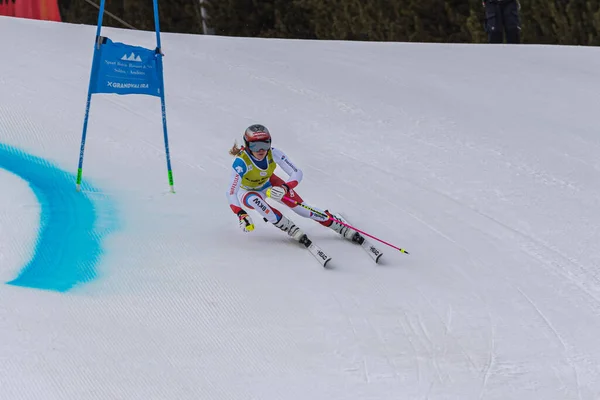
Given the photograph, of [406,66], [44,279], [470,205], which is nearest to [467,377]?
[44,279]

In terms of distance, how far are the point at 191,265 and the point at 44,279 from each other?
3.23 feet

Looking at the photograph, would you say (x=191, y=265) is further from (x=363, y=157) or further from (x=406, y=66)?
(x=406, y=66)

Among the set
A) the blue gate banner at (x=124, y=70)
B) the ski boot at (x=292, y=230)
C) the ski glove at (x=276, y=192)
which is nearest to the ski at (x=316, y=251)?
the ski boot at (x=292, y=230)

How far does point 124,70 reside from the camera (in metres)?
7.99

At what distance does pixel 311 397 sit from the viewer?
4965 mm

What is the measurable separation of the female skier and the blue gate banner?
47.9 inches

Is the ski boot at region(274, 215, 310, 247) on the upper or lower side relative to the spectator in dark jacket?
lower

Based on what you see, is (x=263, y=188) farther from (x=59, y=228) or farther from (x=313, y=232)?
(x=59, y=228)

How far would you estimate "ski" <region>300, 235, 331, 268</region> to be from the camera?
6855mm

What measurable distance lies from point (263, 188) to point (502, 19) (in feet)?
23.5

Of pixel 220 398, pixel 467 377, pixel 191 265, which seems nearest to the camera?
pixel 220 398

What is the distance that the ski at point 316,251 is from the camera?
686cm

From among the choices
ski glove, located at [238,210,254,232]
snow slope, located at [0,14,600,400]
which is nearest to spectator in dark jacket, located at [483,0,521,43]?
snow slope, located at [0,14,600,400]

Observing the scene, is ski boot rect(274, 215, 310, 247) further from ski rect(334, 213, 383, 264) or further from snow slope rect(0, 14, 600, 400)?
ski rect(334, 213, 383, 264)
